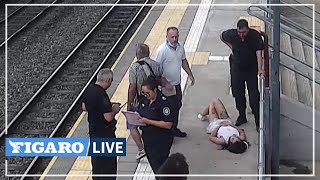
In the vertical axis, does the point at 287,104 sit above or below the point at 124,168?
above

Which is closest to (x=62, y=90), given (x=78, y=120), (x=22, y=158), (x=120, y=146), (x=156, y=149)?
(x=78, y=120)

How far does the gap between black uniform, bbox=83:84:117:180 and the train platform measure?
1095 millimetres

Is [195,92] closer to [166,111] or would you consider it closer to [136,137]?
[136,137]

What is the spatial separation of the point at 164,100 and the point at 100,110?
2.23 feet

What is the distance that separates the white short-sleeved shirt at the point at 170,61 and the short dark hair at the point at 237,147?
1.05 m

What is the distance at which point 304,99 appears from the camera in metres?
11.9

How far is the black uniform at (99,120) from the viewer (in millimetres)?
8391

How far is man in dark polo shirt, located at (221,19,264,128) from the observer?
10.2m

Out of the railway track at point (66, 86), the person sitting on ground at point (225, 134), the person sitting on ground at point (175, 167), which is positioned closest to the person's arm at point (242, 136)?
the person sitting on ground at point (225, 134)

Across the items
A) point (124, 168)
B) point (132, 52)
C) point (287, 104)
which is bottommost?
point (124, 168)

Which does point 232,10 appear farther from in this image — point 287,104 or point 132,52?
point 287,104

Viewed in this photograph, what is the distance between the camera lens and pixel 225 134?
10.3 meters

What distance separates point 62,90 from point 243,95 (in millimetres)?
4148

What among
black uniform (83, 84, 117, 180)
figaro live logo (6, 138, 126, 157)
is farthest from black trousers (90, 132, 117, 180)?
figaro live logo (6, 138, 126, 157)
